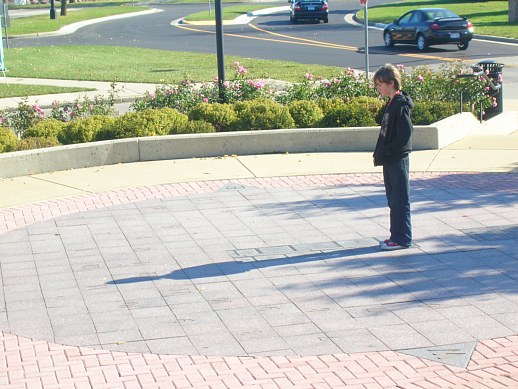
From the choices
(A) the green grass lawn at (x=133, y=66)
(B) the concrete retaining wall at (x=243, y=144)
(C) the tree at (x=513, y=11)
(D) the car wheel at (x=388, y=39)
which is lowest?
(B) the concrete retaining wall at (x=243, y=144)

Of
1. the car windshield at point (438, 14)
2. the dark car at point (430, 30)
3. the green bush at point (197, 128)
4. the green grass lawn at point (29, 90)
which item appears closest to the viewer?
the green bush at point (197, 128)

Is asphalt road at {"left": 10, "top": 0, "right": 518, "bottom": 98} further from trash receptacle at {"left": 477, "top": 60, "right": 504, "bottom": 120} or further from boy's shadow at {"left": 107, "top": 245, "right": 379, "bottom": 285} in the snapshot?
boy's shadow at {"left": 107, "top": 245, "right": 379, "bottom": 285}

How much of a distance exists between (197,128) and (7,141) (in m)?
2.87

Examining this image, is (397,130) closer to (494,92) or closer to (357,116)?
(357,116)

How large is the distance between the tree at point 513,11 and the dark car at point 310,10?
1028cm

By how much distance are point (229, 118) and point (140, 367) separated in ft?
28.8

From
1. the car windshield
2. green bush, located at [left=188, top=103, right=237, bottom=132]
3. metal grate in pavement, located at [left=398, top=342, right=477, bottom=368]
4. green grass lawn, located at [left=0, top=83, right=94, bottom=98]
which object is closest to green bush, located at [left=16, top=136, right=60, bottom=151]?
green bush, located at [left=188, top=103, right=237, bottom=132]

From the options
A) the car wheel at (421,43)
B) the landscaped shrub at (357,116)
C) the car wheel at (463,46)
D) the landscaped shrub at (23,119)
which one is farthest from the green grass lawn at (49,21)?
the landscaped shrub at (357,116)

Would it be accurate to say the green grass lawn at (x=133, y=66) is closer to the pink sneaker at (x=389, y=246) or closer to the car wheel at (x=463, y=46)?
the car wheel at (x=463, y=46)

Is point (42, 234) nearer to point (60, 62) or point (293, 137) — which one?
point (293, 137)

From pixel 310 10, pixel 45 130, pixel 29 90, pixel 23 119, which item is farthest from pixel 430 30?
pixel 45 130

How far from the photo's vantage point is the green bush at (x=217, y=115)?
15.4 m

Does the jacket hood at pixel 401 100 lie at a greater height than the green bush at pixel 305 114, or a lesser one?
greater

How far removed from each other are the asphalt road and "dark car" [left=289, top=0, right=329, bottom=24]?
0.59 m
